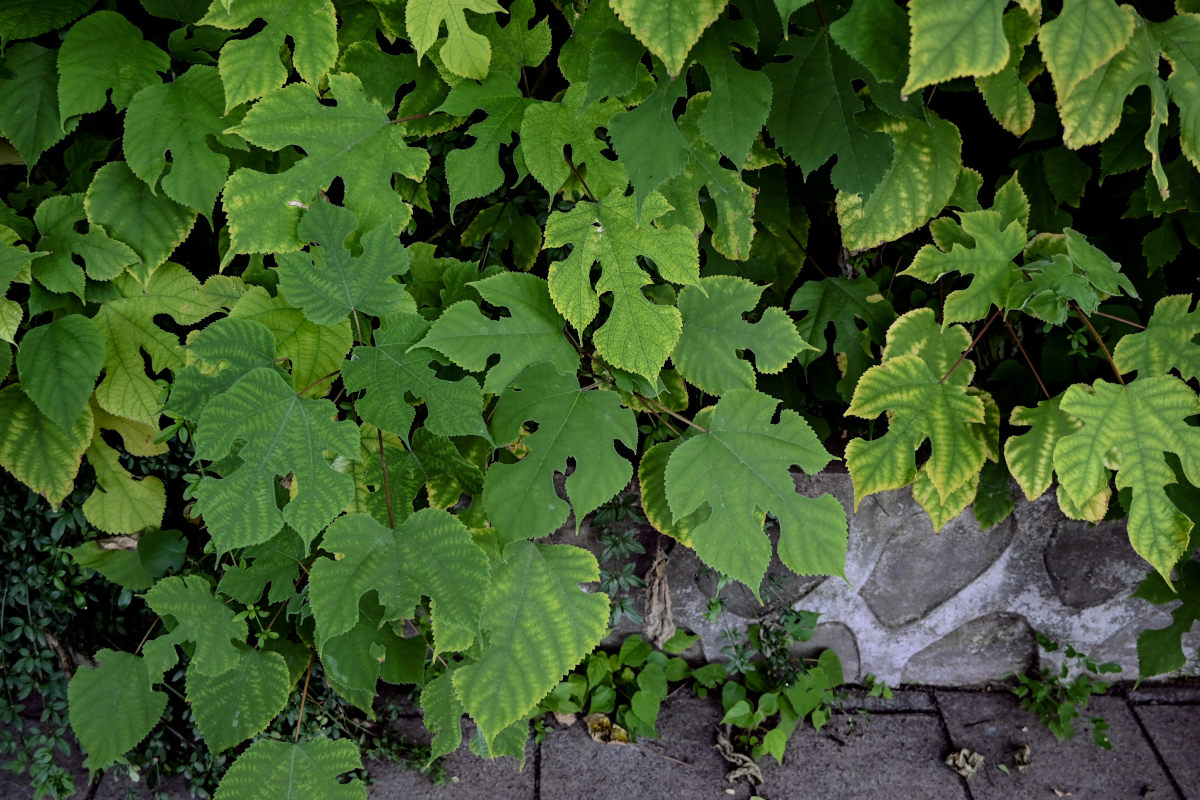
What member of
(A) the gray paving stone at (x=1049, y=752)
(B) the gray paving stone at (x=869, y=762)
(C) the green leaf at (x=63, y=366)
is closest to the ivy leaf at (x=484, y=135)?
(C) the green leaf at (x=63, y=366)

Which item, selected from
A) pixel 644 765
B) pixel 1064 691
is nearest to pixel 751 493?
pixel 644 765

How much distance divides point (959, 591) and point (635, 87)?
1850 millimetres

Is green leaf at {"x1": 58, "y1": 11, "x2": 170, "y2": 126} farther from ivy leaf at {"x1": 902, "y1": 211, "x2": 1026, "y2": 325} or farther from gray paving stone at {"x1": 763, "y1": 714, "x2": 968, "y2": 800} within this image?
gray paving stone at {"x1": 763, "y1": 714, "x2": 968, "y2": 800}

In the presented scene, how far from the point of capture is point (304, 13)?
4.79 ft

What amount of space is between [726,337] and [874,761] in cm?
155

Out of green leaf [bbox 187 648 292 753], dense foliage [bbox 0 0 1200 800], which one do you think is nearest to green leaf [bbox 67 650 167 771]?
dense foliage [bbox 0 0 1200 800]

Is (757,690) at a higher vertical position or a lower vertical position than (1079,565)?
lower

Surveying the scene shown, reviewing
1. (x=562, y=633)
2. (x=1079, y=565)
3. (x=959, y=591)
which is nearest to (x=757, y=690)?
(x=959, y=591)

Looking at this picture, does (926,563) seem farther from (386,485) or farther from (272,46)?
(272,46)

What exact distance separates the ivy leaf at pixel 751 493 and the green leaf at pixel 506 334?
310 millimetres

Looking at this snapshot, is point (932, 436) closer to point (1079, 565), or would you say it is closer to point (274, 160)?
point (1079, 565)

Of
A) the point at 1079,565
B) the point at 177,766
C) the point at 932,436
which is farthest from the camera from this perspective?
the point at 1079,565

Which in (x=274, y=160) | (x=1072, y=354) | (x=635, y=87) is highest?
(x=635, y=87)

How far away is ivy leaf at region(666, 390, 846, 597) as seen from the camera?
1494 millimetres
